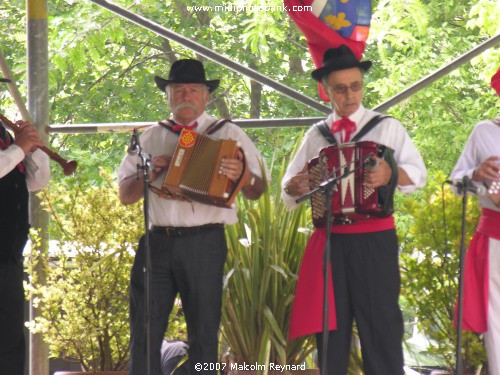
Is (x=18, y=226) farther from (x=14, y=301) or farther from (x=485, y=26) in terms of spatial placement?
(x=485, y=26)

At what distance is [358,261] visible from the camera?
3859 millimetres

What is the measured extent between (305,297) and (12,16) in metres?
9.23

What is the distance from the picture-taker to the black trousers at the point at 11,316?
3986 mm

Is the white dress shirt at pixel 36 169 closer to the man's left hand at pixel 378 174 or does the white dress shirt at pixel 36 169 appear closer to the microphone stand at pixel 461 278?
the man's left hand at pixel 378 174

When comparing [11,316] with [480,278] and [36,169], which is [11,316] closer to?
[36,169]

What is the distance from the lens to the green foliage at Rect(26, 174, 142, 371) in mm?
4809

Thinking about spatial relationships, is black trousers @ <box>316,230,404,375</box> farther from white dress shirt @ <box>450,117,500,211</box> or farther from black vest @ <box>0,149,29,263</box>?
black vest @ <box>0,149,29,263</box>

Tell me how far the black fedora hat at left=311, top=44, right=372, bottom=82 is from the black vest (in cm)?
137

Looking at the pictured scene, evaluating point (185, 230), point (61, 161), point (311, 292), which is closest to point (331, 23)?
point (185, 230)

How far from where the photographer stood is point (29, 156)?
13.6 ft

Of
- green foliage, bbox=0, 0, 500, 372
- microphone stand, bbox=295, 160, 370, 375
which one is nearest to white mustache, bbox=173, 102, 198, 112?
microphone stand, bbox=295, 160, 370, 375

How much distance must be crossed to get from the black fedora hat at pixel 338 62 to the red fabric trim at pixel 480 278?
83 cm

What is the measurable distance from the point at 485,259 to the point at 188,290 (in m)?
1.29

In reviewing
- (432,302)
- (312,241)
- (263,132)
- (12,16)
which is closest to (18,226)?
(312,241)
